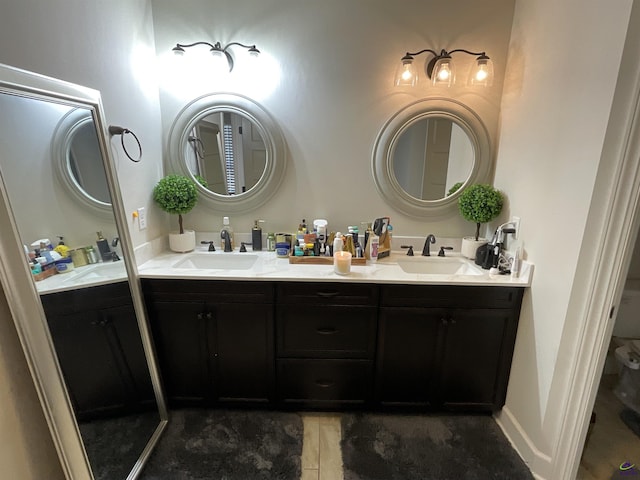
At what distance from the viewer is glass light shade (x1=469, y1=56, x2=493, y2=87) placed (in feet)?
6.26

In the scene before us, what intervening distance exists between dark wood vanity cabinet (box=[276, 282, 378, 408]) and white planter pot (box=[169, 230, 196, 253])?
78 cm

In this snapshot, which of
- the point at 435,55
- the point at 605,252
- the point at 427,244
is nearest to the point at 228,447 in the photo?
the point at 427,244

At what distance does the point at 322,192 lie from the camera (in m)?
2.22

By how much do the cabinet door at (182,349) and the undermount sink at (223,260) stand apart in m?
0.41

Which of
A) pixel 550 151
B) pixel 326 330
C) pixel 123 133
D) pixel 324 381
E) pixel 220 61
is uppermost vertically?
pixel 220 61

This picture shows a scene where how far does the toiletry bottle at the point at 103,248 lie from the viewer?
147 centimetres

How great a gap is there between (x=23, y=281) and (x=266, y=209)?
4.48ft

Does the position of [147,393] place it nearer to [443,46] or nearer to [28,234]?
[28,234]

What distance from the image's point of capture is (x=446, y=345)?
183 cm

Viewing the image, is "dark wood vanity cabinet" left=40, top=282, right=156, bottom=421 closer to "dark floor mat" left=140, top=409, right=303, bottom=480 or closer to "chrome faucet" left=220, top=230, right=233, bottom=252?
"dark floor mat" left=140, top=409, right=303, bottom=480

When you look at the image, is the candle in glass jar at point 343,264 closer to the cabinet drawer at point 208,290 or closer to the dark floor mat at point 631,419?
the cabinet drawer at point 208,290

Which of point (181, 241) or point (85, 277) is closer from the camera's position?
point (85, 277)

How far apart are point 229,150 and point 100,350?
135 cm

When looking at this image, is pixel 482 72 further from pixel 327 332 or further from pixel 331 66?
pixel 327 332
